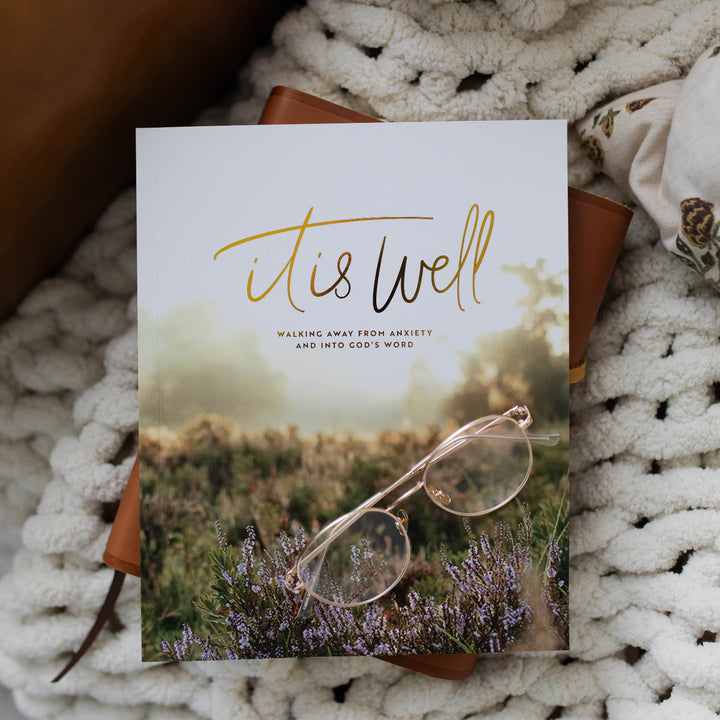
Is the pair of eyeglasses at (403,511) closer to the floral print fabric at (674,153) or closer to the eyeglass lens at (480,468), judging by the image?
the eyeglass lens at (480,468)

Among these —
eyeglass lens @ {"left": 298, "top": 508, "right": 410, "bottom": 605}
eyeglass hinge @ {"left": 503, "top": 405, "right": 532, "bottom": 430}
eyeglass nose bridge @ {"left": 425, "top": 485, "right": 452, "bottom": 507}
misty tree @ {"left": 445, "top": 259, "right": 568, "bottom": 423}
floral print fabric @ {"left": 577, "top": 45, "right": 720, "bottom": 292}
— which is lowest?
eyeglass lens @ {"left": 298, "top": 508, "right": 410, "bottom": 605}

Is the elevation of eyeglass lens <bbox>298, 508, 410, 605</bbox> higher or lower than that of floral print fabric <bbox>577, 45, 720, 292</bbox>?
lower

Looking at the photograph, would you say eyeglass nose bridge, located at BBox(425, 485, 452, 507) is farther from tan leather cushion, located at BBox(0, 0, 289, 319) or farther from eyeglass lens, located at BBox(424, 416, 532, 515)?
tan leather cushion, located at BBox(0, 0, 289, 319)

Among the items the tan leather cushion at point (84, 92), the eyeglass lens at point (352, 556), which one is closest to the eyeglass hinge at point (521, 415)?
the eyeglass lens at point (352, 556)

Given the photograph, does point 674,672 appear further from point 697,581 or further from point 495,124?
point 495,124

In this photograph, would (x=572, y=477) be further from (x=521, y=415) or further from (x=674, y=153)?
(x=674, y=153)

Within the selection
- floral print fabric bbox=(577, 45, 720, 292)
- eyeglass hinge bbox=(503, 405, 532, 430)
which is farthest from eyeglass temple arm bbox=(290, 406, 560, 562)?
floral print fabric bbox=(577, 45, 720, 292)
